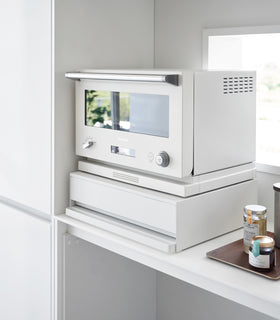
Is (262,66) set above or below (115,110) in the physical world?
above

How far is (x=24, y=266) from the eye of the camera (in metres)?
2.01

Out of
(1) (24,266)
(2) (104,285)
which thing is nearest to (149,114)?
(2) (104,285)

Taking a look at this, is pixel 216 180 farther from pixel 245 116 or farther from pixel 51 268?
pixel 51 268

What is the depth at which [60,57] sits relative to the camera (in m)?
1.74

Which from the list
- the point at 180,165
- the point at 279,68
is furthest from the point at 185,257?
the point at 279,68

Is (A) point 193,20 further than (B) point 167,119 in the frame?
Yes

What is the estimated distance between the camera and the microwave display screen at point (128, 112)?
151cm

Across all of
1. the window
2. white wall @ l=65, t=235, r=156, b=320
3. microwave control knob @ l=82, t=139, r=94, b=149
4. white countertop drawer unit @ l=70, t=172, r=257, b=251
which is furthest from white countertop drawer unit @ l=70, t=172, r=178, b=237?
the window

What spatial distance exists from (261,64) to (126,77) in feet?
2.29

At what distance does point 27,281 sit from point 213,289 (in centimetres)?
96

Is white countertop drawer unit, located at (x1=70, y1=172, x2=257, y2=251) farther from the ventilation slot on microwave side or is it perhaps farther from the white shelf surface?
the ventilation slot on microwave side

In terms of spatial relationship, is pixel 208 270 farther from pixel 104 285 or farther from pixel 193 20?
pixel 193 20

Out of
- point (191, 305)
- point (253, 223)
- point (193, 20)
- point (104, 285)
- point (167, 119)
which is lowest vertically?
point (191, 305)

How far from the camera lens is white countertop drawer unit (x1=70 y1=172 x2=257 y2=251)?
147 centimetres
